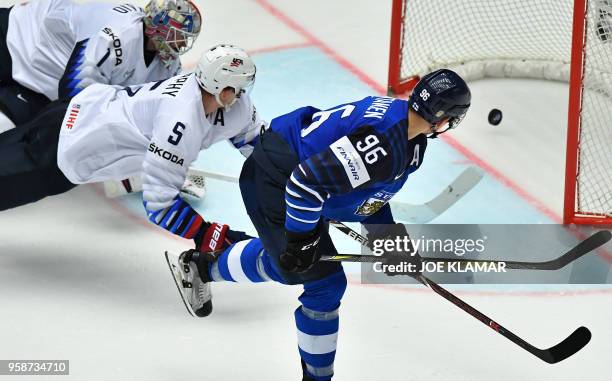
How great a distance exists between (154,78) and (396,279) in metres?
1.21

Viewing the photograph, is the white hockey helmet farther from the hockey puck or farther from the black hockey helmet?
the hockey puck

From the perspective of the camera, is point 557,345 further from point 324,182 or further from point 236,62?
point 236,62

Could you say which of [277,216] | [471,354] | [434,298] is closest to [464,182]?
[434,298]

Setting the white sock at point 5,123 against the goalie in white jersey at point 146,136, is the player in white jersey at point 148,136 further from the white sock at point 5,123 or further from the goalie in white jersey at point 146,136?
the white sock at point 5,123

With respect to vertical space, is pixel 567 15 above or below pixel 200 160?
above

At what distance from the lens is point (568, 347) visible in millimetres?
3309

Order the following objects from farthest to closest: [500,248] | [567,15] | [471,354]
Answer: [567,15]
[500,248]
[471,354]

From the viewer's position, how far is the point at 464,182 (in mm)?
4551

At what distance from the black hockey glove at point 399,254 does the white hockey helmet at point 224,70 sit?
25.9 inches

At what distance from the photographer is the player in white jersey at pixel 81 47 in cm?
433

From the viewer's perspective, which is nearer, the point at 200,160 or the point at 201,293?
the point at 201,293

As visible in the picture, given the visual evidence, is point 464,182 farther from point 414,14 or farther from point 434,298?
point 414,14

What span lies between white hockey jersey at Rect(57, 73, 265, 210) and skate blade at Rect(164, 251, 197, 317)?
0.21 metres

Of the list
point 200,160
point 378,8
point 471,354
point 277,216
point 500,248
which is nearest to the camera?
point 277,216
